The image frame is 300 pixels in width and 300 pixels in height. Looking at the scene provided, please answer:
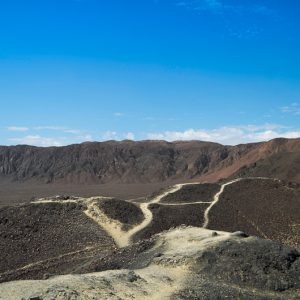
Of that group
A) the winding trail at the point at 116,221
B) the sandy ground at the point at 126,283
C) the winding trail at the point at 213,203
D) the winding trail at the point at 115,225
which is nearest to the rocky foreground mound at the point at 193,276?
the sandy ground at the point at 126,283

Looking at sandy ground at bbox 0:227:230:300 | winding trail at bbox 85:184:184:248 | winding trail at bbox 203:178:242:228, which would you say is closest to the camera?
sandy ground at bbox 0:227:230:300

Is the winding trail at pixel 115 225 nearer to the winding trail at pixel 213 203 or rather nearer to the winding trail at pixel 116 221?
the winding trail at pixel 116 221

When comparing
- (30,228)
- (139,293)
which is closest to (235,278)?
(139,293)

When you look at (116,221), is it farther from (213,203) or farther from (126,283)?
(126,283)

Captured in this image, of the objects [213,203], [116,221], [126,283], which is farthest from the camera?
[213,203]

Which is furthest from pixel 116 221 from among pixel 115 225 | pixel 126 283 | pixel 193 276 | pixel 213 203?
pixel 126 283

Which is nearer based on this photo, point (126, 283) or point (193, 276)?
point (126, 283)

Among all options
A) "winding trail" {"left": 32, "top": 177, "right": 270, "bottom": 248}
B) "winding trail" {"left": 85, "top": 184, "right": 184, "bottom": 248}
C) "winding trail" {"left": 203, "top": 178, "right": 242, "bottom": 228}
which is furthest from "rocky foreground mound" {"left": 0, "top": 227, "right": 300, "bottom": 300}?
"winding trail" {"left": 203, "top": 178, "right": 242, "bottom": 228}

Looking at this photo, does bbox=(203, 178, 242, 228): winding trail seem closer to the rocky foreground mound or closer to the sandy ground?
the rocky foreground mound
